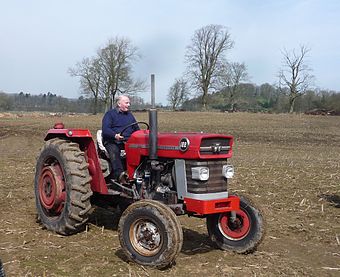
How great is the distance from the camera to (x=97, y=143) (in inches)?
275

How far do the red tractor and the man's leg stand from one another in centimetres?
14

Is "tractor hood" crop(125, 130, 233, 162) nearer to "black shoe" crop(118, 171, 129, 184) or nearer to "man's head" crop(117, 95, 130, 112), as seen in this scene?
"black shoe" crop(118, 171, 129, 184)

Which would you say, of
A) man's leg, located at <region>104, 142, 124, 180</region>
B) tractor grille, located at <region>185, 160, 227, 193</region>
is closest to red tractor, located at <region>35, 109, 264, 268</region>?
tractor grille, located at <region>185, 160, 227, 193</region>

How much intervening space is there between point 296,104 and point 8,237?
63.4 meters

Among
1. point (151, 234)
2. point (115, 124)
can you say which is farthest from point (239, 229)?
point (115, 124)

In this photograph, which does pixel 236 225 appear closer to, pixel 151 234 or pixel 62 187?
pixel 151 234

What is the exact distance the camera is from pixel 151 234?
5.23 meters

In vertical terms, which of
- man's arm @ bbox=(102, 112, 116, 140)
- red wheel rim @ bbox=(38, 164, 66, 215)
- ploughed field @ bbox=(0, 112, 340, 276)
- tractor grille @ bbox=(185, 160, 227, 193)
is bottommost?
ploughed field @ bbox=(0, 112, 340, 276)

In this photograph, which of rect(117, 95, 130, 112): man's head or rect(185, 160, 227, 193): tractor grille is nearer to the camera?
rect(185, 160, 227, 193): tractor grille

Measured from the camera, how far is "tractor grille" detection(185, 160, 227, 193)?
18.0ft

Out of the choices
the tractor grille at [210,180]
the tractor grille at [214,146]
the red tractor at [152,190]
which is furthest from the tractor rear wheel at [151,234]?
the tractor grille at [214,146]

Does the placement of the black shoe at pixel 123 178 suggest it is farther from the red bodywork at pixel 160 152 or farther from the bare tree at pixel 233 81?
the bare tree at pixel 233 81

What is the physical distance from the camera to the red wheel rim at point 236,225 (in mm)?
5934

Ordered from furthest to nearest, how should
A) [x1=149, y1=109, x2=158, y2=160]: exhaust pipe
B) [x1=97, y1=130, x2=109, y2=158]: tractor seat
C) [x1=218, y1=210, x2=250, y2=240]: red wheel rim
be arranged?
[x1=97, y1=130, x2=109, y2=158]: tractor seat < [x1=218, y1=210, x2=250, y2=240]: red wheel rim < [x1=149, y1=109, x2=158, y2=160]: exhaust pipe
